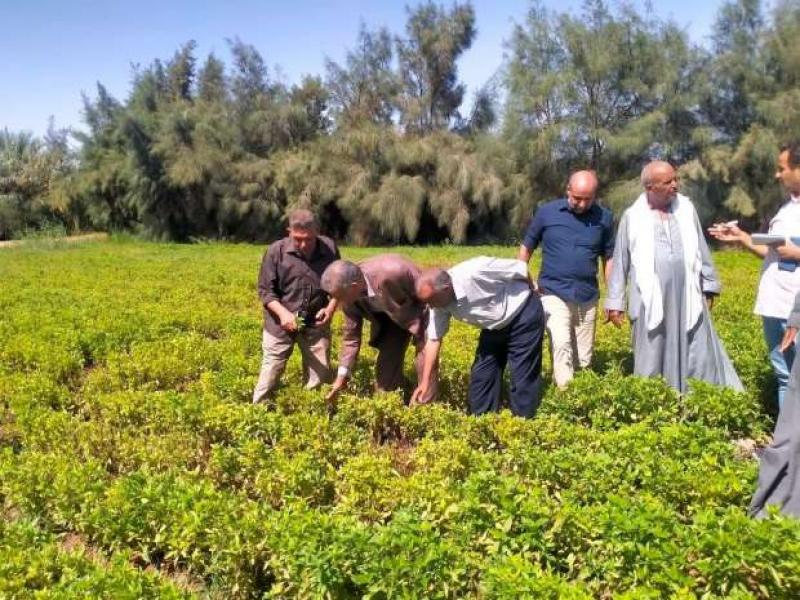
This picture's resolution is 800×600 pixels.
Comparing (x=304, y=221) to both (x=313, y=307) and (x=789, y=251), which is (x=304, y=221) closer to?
(x=313, y=307)

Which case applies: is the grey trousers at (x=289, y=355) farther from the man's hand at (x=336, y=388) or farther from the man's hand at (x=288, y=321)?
the man's hand at (x=336, y=388)

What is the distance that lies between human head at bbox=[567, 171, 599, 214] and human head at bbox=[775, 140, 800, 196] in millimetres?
1367

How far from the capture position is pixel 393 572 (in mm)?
3307

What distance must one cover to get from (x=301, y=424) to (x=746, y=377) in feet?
13.4

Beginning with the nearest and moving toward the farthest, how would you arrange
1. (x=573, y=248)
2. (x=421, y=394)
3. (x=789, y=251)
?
(x=789, y=251) → (x=421, y=394) → (x=573, y=248)

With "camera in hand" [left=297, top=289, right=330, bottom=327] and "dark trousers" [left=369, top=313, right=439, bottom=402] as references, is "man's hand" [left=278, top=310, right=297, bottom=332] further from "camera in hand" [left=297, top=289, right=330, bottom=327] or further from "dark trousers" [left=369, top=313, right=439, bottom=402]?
"dark trousers" [left=369, top=313, right=439, bottom=402]

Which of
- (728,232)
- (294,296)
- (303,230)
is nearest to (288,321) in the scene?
(294,296)

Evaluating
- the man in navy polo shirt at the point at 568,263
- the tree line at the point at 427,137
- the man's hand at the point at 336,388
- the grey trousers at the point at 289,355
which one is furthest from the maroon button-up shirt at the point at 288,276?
the tree line at the point at 427,137

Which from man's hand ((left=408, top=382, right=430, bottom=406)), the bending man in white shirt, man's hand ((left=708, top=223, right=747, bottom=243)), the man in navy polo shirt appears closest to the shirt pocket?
the man in navy polo shirt

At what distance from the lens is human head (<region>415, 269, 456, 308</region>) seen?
4953mm

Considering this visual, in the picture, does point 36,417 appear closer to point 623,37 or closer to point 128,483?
point 128,483

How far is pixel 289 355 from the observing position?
6.25m

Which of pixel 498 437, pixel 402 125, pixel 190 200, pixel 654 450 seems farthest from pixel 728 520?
pixel 190 200

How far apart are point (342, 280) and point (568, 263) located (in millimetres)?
2143
